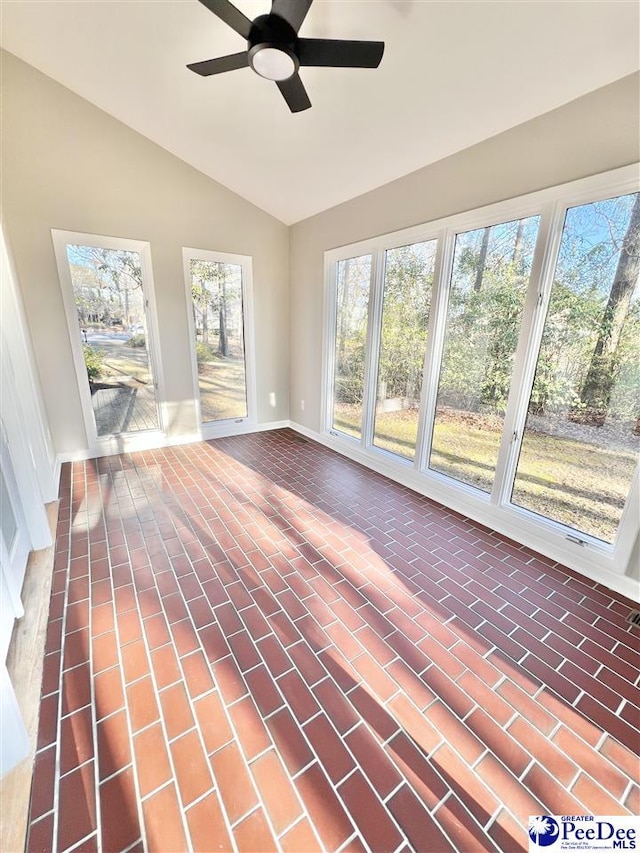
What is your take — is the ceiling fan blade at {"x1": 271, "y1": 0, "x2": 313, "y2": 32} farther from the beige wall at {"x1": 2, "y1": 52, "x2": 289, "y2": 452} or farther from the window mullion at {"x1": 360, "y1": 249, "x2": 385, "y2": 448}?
the beige wall at {"x1": 2, "y1": 52, "x2": 289, "y2": 452}

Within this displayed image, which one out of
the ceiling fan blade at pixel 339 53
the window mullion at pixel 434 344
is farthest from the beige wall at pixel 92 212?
the window mullion at pixel 434 344

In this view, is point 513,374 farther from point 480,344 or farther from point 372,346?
point 372,346

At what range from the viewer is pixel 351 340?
3.93 m

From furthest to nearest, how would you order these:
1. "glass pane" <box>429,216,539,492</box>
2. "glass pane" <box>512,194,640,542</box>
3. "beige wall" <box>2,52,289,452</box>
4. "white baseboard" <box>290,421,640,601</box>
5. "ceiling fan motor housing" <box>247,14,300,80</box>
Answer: "beige wall" <box>2,52,289,452</box>, "glass pane" <box>429,216,539,492</box>, "white baseboard" <box>290,421,640,601</box>, "glass pane" <box>512,194,640,542</box>, "ceiling fan motor housing" <box>247,14,300,80</box>

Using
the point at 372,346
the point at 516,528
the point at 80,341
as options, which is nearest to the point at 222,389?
the point at 80,341

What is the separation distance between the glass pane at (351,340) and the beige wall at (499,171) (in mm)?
289

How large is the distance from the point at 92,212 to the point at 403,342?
3.41 meters

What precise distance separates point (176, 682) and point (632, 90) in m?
3.67

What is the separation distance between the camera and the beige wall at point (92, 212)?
3.02m

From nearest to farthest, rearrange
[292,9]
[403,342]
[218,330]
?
[292,9], [403,342], [218,330]

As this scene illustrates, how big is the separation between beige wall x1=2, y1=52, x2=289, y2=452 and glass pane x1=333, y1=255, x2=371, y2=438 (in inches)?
48.9

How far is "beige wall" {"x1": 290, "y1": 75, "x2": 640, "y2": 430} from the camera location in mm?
1814

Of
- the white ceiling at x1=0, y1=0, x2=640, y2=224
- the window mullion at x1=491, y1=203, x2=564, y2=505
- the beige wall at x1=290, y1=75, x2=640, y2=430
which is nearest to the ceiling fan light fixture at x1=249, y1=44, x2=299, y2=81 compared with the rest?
the white ceiling at x1=0, y1=0, x2=640, y2=224

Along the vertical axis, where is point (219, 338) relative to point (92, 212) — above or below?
below
